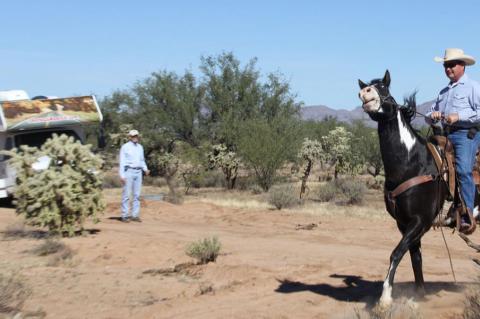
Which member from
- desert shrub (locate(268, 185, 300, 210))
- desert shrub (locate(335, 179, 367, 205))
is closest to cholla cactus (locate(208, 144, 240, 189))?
desert shrub (locate(335, 179, 367, 205))

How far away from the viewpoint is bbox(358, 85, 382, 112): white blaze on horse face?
6.18 meters

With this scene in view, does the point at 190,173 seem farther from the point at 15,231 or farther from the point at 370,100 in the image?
the point at 370,100

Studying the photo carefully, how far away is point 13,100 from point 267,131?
14991 millimetres

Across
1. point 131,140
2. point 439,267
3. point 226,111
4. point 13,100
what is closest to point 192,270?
point 439,267

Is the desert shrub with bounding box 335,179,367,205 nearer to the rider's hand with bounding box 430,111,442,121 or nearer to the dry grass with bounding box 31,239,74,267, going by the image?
the dry grass with bounding box 31,239,74,267

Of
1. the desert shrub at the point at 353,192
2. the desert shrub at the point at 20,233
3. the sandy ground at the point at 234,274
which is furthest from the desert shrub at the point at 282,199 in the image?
the desert shrub at the point at 20,233

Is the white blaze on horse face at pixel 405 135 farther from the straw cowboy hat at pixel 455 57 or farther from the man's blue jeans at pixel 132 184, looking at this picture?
the man's blue jeans at pixel 132 184

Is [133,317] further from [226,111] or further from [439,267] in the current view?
[226,111]

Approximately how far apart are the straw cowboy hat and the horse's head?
2.36ft

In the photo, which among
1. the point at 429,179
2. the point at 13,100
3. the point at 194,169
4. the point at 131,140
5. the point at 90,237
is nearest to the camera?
the point at 429,179

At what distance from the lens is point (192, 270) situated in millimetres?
8914

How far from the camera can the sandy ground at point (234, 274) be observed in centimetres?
662

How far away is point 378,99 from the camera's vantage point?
6.21 m

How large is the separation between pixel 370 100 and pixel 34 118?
44.0ft
